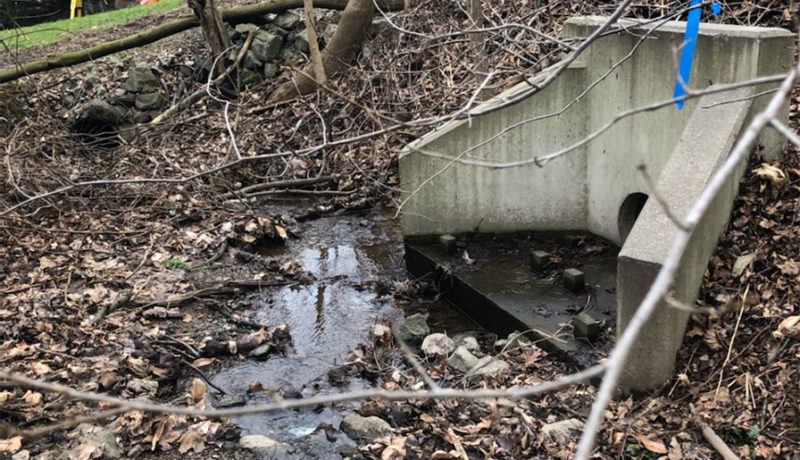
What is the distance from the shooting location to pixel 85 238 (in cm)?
795

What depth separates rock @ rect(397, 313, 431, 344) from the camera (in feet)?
19.6

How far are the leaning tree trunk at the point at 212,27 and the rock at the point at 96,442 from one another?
907cm

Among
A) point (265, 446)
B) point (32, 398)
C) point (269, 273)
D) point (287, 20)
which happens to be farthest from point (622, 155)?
point (287, 20)

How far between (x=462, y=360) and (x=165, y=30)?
400 inches

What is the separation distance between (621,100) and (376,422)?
12.0 ft

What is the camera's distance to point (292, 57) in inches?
504

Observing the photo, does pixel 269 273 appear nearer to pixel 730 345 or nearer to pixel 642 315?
pixel 730 345

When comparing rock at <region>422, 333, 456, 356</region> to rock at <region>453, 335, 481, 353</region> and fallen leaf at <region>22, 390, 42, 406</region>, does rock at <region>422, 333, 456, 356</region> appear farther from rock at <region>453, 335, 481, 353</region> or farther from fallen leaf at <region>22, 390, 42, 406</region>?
fallen leaf at <region>22, 390, 42, 406</region>

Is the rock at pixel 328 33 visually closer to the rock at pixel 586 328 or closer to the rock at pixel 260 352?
the rock at pixel 260 352

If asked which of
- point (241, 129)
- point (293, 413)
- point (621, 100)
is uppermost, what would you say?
point (621, 100)

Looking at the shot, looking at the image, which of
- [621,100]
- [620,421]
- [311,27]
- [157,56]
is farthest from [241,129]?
[620,421]

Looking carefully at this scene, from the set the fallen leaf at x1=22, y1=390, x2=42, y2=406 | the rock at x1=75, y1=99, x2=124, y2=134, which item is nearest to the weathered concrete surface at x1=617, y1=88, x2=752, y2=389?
the fallen leaf at x1=22, y1=390, x2=42, y2=406

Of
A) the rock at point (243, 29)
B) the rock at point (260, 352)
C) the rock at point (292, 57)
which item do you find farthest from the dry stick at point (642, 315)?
the rock at point (243, 29)

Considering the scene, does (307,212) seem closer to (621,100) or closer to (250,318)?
(250,318)
